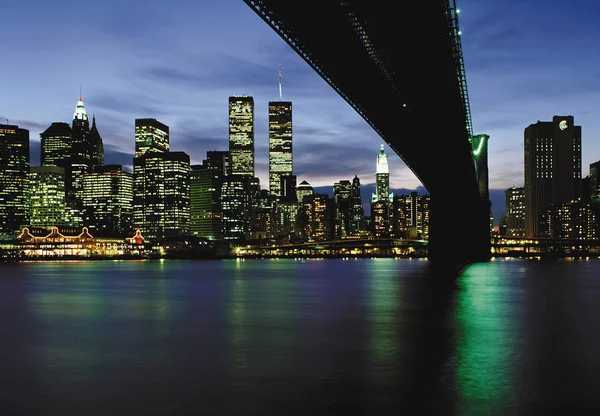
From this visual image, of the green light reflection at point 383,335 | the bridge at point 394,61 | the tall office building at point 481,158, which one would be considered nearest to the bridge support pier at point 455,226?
the tall office building at point 481,158

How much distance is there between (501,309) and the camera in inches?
1405

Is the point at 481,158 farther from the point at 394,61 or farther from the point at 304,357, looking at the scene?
the point at 304,357

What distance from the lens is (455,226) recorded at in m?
82.9

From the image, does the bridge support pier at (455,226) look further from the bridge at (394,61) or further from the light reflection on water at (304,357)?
the light reflection on water at (304,357)

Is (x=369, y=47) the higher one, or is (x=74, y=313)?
(x=369, y=47)

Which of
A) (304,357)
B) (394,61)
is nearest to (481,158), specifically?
(394,61)

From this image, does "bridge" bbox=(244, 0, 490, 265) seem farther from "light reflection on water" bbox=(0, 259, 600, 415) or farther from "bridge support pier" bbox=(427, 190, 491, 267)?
"bridge support pier" bbox=(427, 190, 491, 267)

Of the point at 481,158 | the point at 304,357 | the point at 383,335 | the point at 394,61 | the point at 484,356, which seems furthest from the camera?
the point at 481,158

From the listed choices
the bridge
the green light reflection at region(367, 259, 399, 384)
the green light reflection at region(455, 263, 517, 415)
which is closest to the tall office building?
the bridge

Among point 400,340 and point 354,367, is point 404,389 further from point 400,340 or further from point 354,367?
point 400,340

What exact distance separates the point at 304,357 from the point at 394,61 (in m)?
15.0

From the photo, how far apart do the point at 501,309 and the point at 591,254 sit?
150m

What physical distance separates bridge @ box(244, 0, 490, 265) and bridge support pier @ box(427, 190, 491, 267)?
71.1ft

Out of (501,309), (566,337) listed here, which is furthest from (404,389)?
(501,309)
